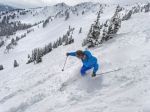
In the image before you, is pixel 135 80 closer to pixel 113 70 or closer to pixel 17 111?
pixel 113 70

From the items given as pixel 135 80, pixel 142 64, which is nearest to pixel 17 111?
pixel 135 80

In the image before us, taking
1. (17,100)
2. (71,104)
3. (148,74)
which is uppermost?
(148,74)

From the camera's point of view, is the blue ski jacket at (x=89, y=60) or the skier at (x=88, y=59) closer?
the skier at (x=88, y=59)

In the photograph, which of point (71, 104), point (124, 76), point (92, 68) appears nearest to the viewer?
point (71, 104)

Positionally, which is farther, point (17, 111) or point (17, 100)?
point (17, 100)

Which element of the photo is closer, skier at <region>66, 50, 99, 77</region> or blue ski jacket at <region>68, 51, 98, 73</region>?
skier at <region>66, 50, 99, 77</region>

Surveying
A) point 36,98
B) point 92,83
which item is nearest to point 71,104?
point 92,83

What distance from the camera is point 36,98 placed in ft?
58.9

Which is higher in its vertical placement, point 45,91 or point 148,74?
point 148,74

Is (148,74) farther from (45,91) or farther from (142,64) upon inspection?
(45,91)

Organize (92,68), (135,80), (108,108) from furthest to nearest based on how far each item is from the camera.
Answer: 1. (92,68)
2. (135,80)
3. (108,108)

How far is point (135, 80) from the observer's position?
16.4 m

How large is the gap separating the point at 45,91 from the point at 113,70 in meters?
5.41

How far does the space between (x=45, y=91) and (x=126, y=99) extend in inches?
278
